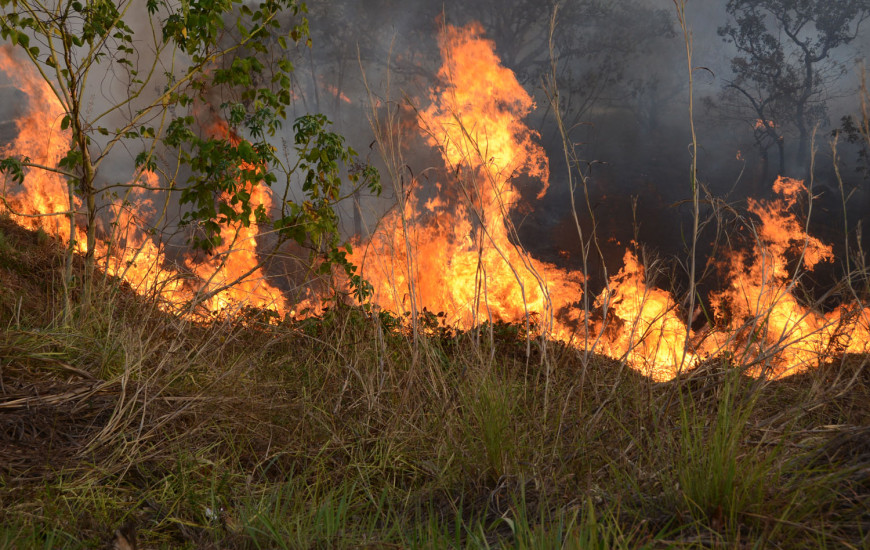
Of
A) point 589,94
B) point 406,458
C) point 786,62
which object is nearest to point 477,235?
point 589,94

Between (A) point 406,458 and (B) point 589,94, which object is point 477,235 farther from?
(A) point 406,458

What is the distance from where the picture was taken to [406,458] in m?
2.59

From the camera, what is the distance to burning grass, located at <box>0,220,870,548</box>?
156cm

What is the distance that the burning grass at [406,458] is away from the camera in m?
1.56

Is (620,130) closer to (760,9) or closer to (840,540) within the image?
(760,9)

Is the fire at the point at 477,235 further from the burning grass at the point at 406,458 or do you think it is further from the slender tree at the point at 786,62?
the burning grass at the point at 406,458

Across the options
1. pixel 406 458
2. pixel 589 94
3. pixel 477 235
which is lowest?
pixel 406 458

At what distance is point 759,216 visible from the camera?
874cm

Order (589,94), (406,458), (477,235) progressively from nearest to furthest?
(406,458)
(477,235)
(589,94)

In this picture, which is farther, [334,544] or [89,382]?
[89,382]

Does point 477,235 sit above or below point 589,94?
below

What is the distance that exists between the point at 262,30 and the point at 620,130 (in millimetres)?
6142

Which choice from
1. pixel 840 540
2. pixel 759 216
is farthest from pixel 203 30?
pixel 759 216

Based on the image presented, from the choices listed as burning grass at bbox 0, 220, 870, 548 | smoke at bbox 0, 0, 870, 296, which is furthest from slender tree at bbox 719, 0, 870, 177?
burning grass at bbox 0, 220, 870, 548
